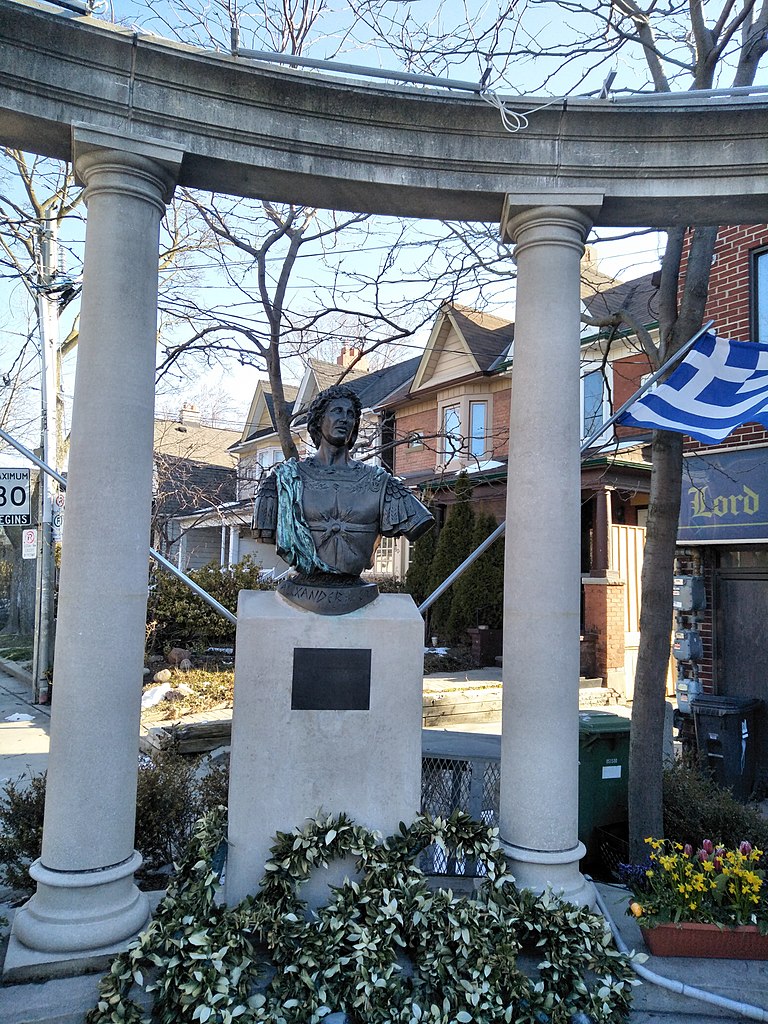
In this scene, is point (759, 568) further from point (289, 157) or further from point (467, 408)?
point (467, 408)

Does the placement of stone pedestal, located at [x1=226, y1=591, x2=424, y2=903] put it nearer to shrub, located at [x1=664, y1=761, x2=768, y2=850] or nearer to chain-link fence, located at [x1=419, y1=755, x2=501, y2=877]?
chain-link fence, located at [x1=419, y1=755, x2=501, y2=877]

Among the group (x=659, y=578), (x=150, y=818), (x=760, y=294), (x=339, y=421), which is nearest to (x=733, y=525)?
(x=760, y=294)

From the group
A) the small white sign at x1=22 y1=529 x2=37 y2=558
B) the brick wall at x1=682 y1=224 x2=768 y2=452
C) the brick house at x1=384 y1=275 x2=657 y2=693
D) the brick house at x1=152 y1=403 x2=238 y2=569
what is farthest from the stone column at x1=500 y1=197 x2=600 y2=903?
the brick house at x1=152 y1=403 x2=238 y2=569

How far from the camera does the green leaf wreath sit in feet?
10.3

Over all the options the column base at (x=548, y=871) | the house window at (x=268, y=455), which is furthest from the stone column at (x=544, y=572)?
the house window at (x=268, y=455)

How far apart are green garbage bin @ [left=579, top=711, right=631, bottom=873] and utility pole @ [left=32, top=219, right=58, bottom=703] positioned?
9200 mm

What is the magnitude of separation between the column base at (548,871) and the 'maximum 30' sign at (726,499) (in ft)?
17.2

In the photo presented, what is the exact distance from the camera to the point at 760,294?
8.88 meters

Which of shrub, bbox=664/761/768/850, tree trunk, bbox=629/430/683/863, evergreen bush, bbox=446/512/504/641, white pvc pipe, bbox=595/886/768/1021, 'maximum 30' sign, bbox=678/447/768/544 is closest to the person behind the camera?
white pvc pipe, bbox=595/886/768/1021

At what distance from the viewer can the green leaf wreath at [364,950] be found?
3.13m

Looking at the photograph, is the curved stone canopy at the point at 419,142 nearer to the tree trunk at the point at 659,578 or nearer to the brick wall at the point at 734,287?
the tree trunk at the point at 659,578

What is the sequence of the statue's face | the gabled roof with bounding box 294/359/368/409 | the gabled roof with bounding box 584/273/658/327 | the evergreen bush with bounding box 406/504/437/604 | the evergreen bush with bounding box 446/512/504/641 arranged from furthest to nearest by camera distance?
1. the gabled roof with bounding box 294/359/368/409
2. the evergreen bush with bounding box 406/504/437/604
3. the evergreen bush with bounding box 446/512/504/641
4. the gabled roof with bounding box 584/273/658/327
5. the statue's face

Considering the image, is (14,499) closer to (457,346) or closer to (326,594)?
(326,594)

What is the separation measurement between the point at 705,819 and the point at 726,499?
A: 171 inches
